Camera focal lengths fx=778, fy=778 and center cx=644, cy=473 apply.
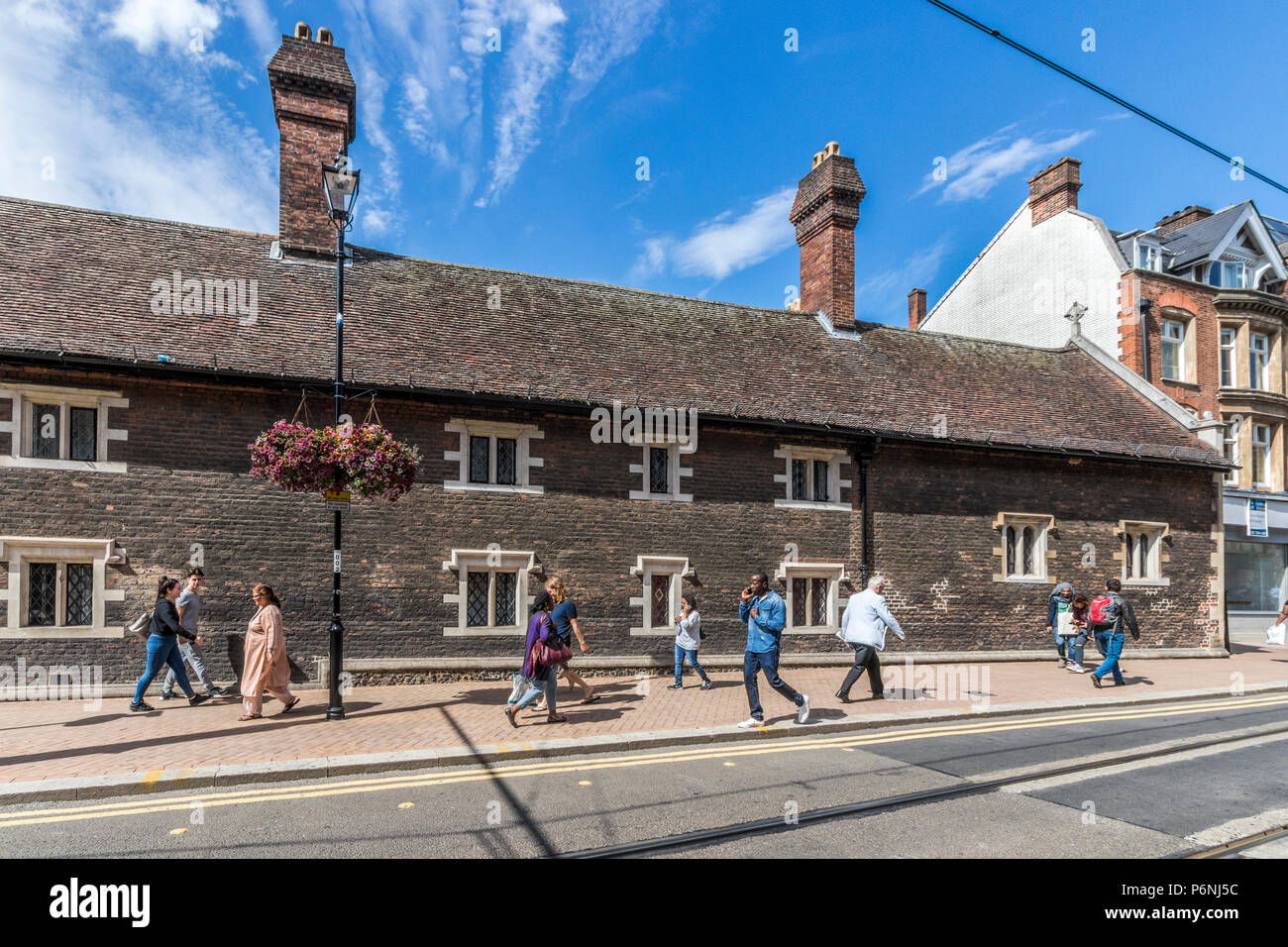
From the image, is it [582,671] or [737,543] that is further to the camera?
[737,543]

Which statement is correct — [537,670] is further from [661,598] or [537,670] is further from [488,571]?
[661,598]

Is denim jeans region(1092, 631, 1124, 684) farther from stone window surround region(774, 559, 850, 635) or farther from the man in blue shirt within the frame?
the man in blue shirt

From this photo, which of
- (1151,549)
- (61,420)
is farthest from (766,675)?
(1151,549)

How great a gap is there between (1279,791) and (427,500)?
11029 millimetres

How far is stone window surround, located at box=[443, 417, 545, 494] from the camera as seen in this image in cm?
1286

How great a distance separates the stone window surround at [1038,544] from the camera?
54.0ft

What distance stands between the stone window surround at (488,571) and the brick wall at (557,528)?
0.47ft

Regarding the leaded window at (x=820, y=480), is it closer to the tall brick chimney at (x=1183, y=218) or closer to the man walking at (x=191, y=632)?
the man walking at (x=191, y=632)

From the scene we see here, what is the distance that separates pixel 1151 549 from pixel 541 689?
15.7 m

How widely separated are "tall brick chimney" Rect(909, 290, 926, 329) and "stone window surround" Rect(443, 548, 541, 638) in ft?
89.1

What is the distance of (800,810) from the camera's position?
6.07m
